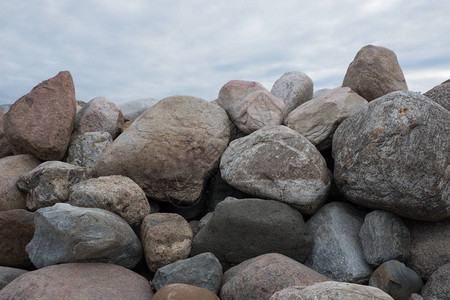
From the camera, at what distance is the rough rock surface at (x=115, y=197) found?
15.5ft

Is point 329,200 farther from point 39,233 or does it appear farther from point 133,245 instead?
point 39,233

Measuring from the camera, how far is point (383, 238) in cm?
461

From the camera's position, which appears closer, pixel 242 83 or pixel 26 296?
pixel 26 296

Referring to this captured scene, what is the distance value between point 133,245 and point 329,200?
2613 mm

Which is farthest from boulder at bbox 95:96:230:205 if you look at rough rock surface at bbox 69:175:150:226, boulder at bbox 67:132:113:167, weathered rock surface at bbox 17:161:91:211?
boulder at bbox 67:132:113:167

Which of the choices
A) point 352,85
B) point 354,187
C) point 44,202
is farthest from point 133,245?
point 352,85

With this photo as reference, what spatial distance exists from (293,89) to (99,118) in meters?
3.32

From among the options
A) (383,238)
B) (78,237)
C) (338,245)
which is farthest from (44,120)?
(383,238)

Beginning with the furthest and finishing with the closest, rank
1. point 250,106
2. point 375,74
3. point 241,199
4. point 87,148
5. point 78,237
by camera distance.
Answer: point 87,148 → point 375,74 → point 250,106 → point 241,199 → point 78,237

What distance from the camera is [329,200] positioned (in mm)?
5594

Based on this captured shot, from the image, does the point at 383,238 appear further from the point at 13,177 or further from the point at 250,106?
the point at 13,177

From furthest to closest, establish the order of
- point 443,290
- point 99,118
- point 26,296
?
point 99,118
point 443,290
point 26,296

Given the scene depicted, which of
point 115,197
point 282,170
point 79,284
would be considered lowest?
point 79,284

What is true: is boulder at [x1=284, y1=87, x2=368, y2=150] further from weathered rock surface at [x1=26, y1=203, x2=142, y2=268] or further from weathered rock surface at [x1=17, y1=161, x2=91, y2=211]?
weathered rock surface at [x1=17, y1=161, x2=91, y2=211]
